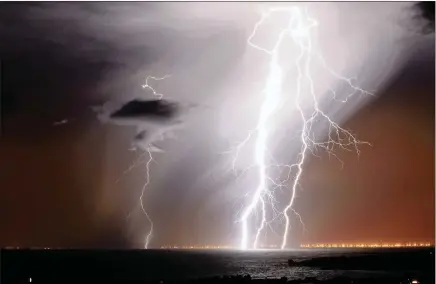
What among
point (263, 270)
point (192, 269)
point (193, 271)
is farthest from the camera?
point (192, 269)

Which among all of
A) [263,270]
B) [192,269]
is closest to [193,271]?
[192,269]

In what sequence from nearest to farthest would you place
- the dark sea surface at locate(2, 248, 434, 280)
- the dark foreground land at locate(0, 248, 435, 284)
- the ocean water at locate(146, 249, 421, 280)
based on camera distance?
1. the dark foreground land at locate(0, 248, 435, 284)
2. the ocean water at locate(146, 249, 421, 280)
3. the dark sea surface at locate(2, 248, 434, 280)

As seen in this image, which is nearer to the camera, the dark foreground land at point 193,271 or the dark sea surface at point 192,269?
the dark foreground land at point 193,271

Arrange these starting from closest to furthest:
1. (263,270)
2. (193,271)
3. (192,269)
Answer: (193,271) < (263,270) < (192,269)

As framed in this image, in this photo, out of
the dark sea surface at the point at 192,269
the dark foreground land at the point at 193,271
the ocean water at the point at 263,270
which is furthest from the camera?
the dark sea surface at the point at 192,269

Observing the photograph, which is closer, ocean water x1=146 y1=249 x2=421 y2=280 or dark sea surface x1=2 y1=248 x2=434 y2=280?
ocean water x1=146 y1=249 x2=421 y2=280

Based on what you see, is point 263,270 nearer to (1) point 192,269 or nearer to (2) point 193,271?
(2) point 193,271

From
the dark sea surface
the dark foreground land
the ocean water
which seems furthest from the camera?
the dark sea surface

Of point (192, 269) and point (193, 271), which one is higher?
point (192, 269)

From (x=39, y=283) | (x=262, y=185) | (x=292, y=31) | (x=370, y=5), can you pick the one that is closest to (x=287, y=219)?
(x=262, y=185)

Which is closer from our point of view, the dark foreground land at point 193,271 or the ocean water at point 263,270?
the dark foreground land at point 193,271

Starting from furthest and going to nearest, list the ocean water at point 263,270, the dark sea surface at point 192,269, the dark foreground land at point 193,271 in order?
the dark sea surface at point 192,269 → the ocean water at point 263,270 → the dark foreground land at point 193,271
